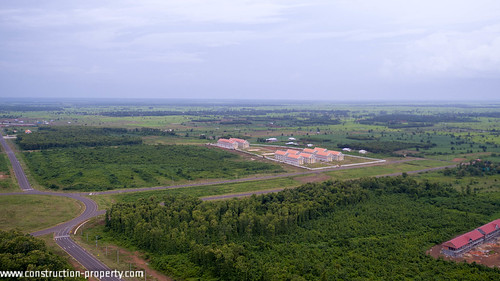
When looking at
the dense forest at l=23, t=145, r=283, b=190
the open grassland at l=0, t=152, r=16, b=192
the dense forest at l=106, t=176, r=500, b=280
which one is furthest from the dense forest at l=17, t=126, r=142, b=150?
the dense forest at l=106, t=176, r=500, b=280

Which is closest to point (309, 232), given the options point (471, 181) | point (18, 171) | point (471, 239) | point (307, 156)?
point (471, 239)

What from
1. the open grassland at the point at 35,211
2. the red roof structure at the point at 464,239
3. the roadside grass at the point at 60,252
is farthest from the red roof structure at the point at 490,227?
the open grassland at the point at 35,211

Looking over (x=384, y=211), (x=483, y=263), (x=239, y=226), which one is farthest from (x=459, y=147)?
(x=239, y=226)

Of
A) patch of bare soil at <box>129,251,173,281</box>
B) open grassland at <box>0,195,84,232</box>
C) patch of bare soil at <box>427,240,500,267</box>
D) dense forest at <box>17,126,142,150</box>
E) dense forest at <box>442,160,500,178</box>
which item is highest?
dense forest at <box>17,126,142,150</box>

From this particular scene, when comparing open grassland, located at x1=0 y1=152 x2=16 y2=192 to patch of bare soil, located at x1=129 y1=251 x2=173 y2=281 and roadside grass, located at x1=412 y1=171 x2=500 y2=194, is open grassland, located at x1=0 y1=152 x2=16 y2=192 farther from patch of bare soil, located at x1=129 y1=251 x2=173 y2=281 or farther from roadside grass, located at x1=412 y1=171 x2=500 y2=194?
roadside grass, located at x1=412 y1=171 x2=500 y2=194

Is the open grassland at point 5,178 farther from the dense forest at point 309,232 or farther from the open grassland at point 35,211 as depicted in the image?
the dense forest at point 309,232

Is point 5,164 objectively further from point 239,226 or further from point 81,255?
point 239,226
